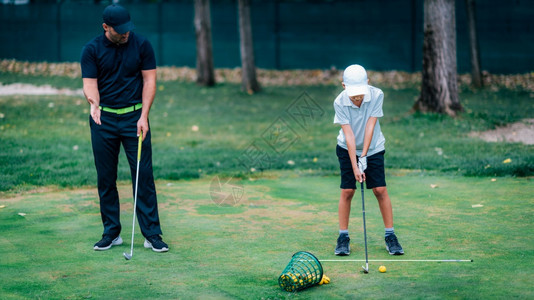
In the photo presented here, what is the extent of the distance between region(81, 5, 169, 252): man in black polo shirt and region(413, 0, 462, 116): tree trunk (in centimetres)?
939

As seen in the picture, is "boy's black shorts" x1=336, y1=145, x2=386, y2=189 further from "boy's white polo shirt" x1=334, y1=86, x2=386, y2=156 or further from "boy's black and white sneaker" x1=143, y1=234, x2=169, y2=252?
"boy's black and white sneaker" x1=143, y1=234, x2=169, y2=252

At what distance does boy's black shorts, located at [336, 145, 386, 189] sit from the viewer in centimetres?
585

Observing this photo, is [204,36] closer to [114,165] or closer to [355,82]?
[114,165]

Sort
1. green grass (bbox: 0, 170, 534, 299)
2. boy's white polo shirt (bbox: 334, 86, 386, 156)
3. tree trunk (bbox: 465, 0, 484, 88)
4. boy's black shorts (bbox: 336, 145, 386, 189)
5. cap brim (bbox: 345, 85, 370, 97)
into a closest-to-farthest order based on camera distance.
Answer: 1. green grass (bbox: 0, 170, 534, 299)
2. cap brim (bbox: 345, 85, 370, 97)
3. boy's white polo shirt (bbox: 334, 86, 386, 156)
4. boy's black shorts (bbox: 336, 145, 386, 189)
5. tree trunk (bbox: 465, 0, 484, 88)

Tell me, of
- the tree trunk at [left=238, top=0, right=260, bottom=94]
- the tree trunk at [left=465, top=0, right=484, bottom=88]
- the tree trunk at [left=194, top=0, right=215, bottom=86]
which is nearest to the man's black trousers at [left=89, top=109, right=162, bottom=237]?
the tree trunk at [left=238, top=0, right=260, bottom=94]

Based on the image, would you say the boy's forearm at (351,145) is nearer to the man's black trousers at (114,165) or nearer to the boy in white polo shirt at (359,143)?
the boy in white polo shirt at (359,143)

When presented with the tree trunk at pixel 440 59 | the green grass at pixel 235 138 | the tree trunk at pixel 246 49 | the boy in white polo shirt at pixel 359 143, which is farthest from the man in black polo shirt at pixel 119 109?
the tree trunk at pixel 246 49

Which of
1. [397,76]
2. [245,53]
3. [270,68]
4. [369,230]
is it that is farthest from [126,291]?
[270,68]

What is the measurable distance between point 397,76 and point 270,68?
4.88m

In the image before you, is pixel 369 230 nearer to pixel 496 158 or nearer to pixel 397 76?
pixel 496 158

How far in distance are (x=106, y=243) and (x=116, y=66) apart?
4.81ft

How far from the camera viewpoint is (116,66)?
5.96 meters

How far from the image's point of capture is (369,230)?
261 inches

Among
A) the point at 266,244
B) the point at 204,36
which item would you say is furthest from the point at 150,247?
the point at 204,36
